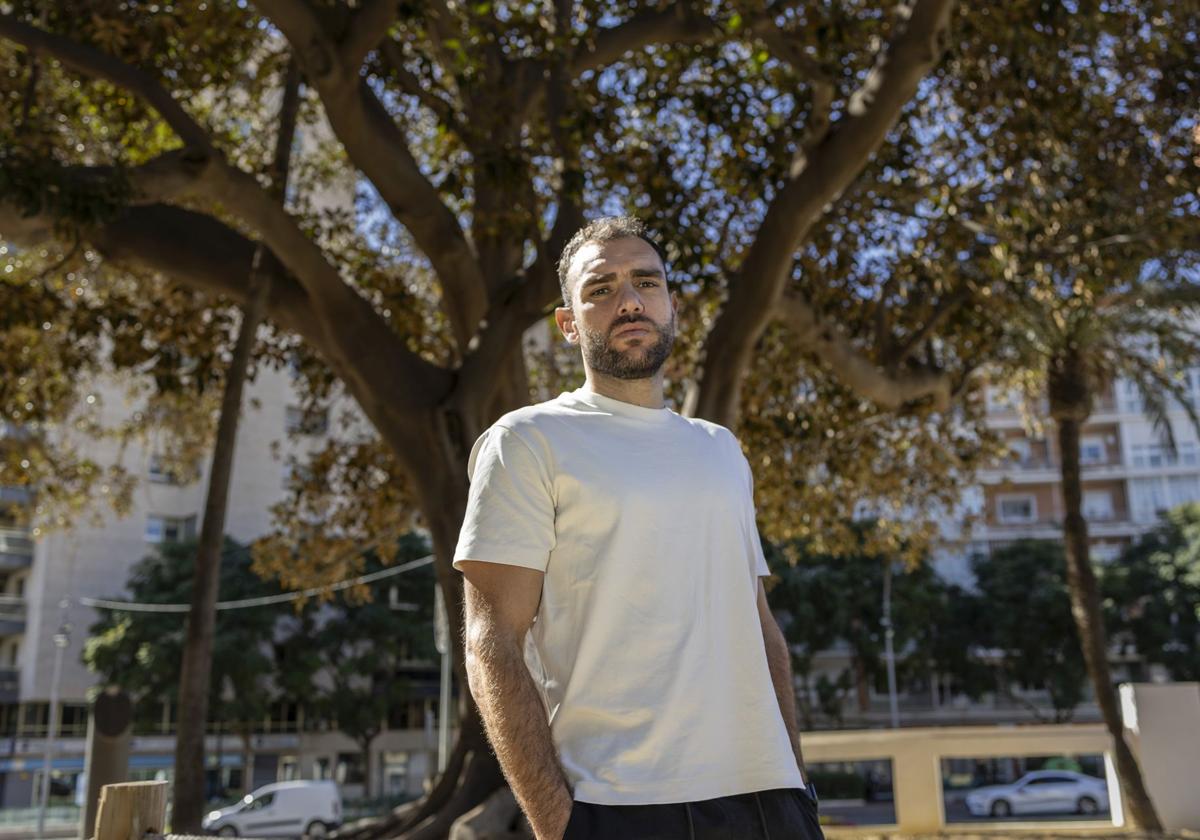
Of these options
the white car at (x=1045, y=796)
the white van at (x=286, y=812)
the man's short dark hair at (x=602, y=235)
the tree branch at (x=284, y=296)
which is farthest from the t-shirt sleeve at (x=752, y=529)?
the white car at (x=1045, y=796)

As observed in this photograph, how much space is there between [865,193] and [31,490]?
1115 cm

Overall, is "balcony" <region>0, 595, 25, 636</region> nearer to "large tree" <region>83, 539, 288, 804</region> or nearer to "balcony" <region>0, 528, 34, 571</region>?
"balcony" <region>0, 528, 34, 571</region>

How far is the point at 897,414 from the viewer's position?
1100cm

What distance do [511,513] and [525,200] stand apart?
6.51 meters

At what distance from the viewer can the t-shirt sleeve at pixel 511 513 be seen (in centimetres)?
197

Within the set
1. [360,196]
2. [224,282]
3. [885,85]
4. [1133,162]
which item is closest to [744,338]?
[885,85]

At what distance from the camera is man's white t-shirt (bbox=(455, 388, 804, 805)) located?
1.89 metres

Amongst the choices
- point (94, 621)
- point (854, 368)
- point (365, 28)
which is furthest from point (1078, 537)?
point (94, 621)

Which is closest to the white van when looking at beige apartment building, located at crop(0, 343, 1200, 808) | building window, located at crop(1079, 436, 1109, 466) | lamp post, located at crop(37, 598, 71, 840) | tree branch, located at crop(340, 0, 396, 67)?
lamp post, located at crop(37, 598, 71, 840)

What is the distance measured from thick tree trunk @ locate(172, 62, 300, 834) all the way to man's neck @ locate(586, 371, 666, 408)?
19.8ft

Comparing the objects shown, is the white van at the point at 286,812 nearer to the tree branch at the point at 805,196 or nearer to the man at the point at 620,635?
the tree branch at the point at 805,196

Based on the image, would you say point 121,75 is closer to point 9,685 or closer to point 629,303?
point 629,303

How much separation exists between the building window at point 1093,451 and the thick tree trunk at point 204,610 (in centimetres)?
4784

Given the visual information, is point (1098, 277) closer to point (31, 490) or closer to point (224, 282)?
point (224, 282)
